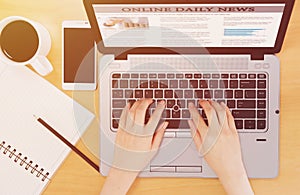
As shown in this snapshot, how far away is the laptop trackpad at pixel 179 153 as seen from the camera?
944mm

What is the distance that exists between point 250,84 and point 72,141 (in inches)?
14.9

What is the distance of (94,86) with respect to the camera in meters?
0.96

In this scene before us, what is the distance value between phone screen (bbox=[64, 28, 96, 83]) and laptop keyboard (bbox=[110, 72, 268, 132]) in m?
0.06

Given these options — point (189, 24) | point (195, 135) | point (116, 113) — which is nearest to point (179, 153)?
point (195, 135)

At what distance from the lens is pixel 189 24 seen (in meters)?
0.86

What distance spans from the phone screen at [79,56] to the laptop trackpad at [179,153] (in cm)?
20

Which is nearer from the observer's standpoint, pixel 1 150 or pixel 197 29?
pixel 197 29

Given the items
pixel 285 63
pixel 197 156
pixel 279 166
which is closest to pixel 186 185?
pixel 197 156

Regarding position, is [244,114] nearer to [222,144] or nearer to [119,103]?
[222,144]

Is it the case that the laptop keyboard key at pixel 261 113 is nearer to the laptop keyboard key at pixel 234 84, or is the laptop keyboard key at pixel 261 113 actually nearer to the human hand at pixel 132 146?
the laptop keyboard key at pixel 234 84

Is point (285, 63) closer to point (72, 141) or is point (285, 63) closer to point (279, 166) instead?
point (279, 166)

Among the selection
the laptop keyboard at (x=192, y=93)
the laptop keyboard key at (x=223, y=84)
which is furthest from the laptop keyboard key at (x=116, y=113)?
the laptop keyboard key at (x=223, y=84)

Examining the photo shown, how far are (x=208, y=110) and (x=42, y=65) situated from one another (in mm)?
345

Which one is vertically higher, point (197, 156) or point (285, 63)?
point (285, 63)
